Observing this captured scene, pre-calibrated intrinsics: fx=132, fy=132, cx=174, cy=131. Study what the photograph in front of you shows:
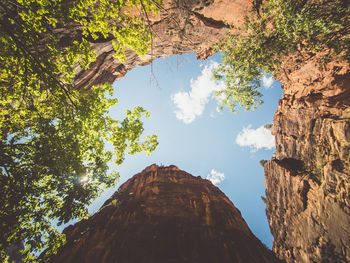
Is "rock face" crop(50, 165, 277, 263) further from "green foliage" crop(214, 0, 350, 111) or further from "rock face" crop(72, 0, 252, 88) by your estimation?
"rock face" crop(72, 0, 252, 88)

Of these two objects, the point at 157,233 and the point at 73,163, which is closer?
the point at 73,163

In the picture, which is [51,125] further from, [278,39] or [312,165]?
[312,165]

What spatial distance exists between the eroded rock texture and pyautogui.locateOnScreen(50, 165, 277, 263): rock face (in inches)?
203

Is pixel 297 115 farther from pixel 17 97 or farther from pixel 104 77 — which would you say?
pixel 104 77

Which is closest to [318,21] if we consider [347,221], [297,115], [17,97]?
[297,115]

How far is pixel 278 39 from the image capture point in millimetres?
10367

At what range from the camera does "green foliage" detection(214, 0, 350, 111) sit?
29.1 feet

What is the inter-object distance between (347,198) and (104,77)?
97.0 feet

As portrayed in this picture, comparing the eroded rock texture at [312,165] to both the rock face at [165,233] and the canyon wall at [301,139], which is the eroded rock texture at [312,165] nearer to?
the canyon wall at [301,139]

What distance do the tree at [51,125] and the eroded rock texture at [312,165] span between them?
51.5 ft

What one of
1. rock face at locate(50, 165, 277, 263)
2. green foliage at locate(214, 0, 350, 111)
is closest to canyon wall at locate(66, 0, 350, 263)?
green foliage at locate(214, 0, 350, 111)

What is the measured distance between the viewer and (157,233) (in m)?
12.4

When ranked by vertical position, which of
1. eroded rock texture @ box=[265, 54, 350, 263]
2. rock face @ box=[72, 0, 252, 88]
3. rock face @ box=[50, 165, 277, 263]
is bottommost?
rock face @ box=[50, 165, 277, 263]

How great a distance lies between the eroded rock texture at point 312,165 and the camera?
35.5 ft
